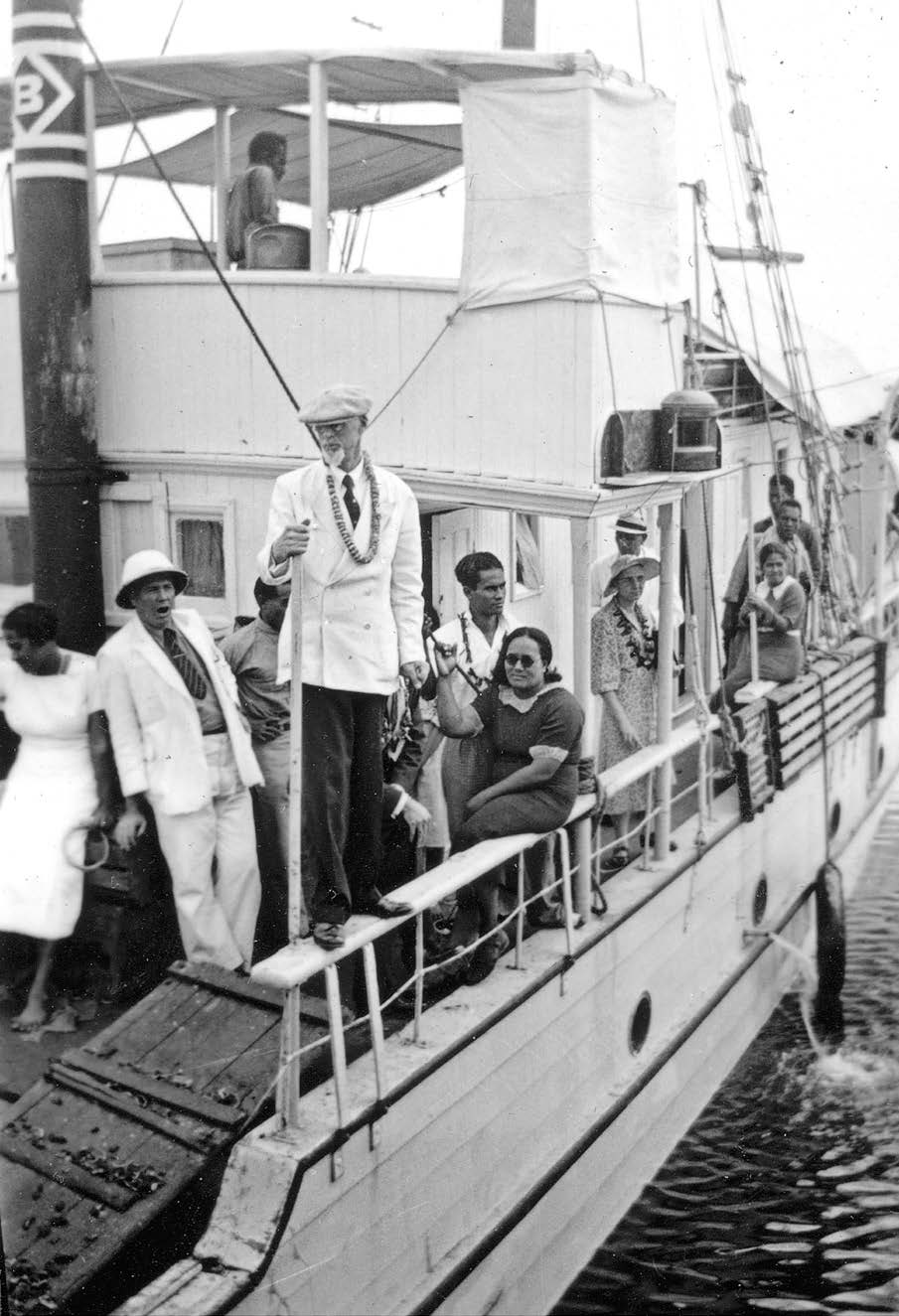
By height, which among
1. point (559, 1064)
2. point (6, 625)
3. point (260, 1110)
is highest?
point (6, 625)

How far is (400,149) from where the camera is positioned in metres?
9.70

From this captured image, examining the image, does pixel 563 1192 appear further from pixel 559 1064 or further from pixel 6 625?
pixel 6 625

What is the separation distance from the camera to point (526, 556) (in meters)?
9.72

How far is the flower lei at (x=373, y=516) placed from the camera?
5172 mm

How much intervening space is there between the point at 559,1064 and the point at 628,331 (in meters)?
3.70

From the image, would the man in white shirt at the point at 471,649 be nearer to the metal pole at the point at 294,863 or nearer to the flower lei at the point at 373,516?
the flower lei at the point at 373,516

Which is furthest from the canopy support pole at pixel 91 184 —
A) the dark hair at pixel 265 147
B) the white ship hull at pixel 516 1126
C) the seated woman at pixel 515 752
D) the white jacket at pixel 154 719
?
the white ship hull at pixel 516 1126

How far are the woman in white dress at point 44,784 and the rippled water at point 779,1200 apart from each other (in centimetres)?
325

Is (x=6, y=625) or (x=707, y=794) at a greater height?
(x=6, y=625)

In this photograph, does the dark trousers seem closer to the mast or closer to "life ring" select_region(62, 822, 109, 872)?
"life ring" select_region(62, 822, 109, 872)

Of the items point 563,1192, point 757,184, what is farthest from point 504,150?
point 757,184

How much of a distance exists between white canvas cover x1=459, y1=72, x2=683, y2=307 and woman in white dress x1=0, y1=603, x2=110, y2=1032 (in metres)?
2.97

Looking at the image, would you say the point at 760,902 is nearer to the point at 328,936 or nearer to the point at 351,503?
the point at 328,936

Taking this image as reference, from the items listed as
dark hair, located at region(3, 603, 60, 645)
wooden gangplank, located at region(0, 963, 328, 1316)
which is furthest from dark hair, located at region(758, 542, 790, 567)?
dark hair, located at region(3, 603, 60, 645)
